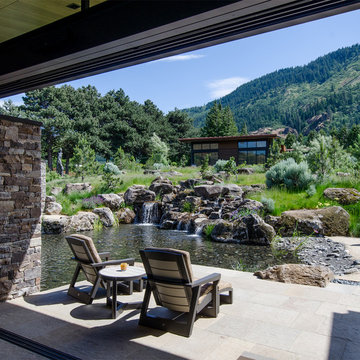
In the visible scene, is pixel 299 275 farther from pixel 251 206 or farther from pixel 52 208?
pixel 52 208

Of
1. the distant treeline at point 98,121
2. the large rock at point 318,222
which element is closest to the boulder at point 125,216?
the large rock at point 318,222

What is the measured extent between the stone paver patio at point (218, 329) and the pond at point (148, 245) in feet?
8.82

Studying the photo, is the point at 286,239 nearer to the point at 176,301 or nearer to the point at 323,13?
the point at 176,301

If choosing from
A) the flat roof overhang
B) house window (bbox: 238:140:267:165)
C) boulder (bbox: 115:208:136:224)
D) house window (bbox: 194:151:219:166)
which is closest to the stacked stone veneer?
boulder (bbox: 115:208:136:224)

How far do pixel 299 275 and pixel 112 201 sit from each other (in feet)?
39.9

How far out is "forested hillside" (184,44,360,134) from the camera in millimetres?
77375

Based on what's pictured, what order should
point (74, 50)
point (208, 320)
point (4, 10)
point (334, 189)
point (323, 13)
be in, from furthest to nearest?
point (334, 189), point (208, 320), point (4, 10), point (74, 50), point (323, 13)

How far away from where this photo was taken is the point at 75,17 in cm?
260

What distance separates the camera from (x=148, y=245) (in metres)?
10.5

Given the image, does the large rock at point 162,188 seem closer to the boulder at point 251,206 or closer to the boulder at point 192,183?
the boulder at point 192,183

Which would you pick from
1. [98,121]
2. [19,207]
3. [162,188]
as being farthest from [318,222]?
[98,121]

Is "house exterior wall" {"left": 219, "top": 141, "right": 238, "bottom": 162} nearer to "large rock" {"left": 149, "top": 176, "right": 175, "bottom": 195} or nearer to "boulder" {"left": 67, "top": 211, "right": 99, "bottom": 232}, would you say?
"large rock" {"left": 149, "top": 176, "right": 175, "bottom": 195}

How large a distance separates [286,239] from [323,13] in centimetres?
927

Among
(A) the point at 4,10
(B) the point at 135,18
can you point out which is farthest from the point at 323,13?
(A) the point at 4,10
